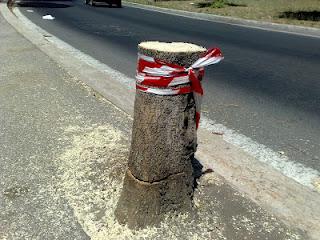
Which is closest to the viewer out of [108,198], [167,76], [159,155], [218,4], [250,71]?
A: [167,76]

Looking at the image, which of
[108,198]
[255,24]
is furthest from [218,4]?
[108,198]

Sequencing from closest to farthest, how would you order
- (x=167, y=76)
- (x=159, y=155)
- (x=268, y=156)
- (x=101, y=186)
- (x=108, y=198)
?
(x=167, y=76) → (x=159, y=155) → (x=108, y=198) → (x=101, y=186) → (x=268, y=156)

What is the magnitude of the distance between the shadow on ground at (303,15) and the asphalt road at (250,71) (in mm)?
4120

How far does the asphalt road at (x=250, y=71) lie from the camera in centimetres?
540

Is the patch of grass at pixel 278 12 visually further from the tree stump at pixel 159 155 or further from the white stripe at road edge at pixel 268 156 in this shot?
the tree stump at pixel 159 155

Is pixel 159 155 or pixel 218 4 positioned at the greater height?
pixel 159 155

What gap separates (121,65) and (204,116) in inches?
139

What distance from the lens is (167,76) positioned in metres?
2.86

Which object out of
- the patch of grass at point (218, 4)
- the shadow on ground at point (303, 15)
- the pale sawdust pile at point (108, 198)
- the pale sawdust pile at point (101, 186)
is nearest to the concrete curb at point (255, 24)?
the shadow on ground at point (303, 15)

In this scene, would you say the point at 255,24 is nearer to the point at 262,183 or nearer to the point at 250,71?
the point at 250,71

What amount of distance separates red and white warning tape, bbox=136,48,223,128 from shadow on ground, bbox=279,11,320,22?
685 inches

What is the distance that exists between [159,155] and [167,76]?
0.57 m

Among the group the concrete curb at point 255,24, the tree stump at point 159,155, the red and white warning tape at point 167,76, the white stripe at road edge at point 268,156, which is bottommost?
A: the concrete curb at point 255,24

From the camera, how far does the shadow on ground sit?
19.2 meters
